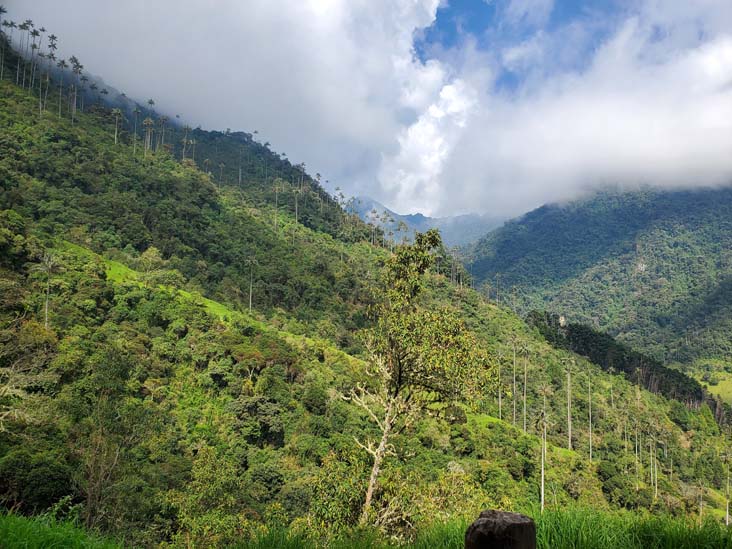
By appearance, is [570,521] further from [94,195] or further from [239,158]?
[239,158]

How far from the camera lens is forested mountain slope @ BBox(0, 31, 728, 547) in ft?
34.5

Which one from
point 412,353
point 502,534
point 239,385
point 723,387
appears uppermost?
point 412,353

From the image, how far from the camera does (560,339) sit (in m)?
97.9

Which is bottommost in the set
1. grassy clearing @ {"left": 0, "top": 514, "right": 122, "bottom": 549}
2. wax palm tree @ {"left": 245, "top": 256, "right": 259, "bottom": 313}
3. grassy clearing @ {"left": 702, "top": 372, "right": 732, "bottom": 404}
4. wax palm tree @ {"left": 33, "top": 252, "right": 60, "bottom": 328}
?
grassy clearing @ {"left": 702, "top": 372, "right": 732, "bottom": 404}

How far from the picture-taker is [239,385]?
126 feet

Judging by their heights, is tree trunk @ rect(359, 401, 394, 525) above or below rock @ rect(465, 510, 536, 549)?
below

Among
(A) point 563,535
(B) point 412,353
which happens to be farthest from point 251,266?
(A) point 563,535

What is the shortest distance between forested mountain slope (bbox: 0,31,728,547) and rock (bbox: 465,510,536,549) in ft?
8.57

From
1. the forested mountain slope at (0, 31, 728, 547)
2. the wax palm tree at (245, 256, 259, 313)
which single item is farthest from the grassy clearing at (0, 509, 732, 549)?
the wax palm tree at (245, 256, 259, 313)

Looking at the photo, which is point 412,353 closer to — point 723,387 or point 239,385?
point 239,385

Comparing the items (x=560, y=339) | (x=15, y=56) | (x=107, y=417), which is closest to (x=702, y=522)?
(x=107, y=417)

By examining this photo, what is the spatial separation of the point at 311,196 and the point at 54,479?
111 m

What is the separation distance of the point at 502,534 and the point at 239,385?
129 feet

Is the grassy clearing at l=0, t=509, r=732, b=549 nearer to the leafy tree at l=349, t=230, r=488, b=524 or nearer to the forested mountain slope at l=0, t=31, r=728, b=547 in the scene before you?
the forested mountain slope at l=0, t=31, r=728, b=547
